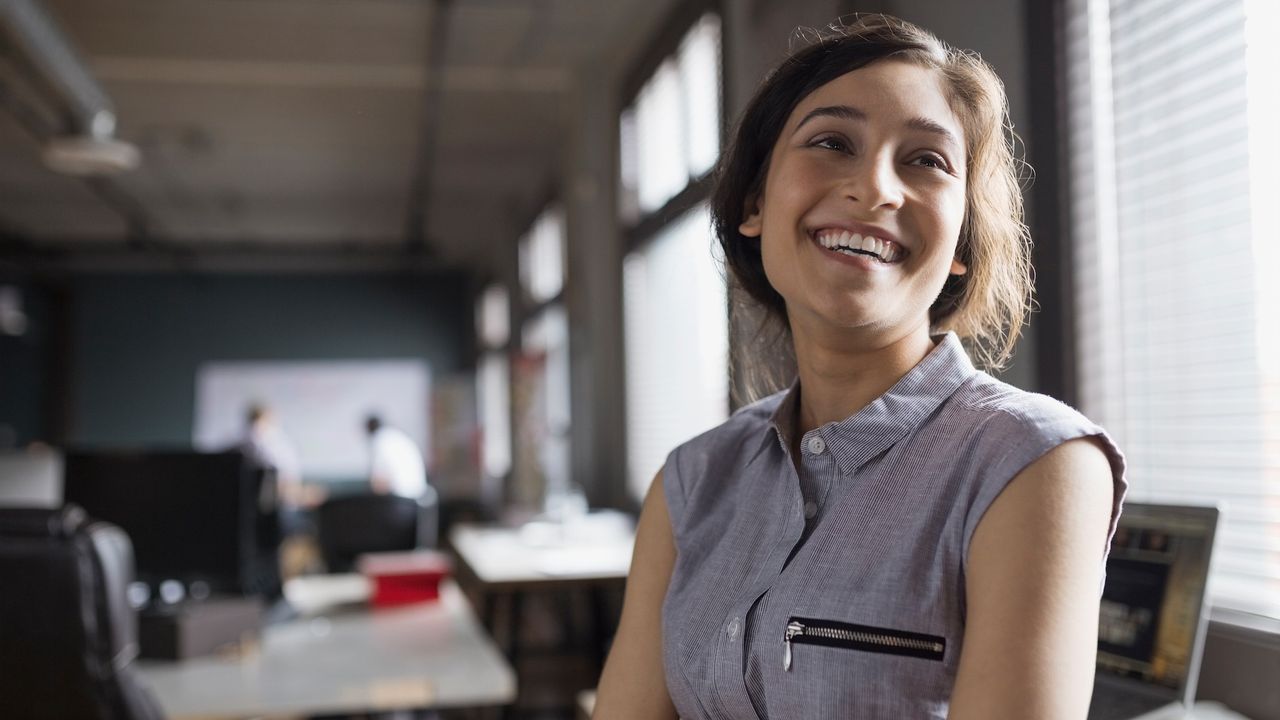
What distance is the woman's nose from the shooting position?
42.9 inches

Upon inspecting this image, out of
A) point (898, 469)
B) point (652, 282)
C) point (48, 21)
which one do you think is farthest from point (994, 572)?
point (48, 21)

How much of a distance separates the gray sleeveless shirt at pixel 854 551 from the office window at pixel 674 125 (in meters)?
2.99

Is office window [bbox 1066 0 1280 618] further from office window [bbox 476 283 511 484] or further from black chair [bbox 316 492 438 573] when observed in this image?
office window [bbox 476 283 511 484]

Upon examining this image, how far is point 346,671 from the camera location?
98.7 inches

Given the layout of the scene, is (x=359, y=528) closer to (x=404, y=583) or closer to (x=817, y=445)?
(x=404, y=583)

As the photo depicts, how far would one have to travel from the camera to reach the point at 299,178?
1007 centimetres

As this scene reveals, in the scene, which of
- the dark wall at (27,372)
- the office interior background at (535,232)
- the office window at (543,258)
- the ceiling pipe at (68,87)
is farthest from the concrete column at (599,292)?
the dark wall at (27,372)

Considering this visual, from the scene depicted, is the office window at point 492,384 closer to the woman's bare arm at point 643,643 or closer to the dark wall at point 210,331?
the dark wall at point 210,331

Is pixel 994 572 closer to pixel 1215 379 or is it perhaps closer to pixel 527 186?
pixel 1215 379

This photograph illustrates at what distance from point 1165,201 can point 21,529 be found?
2.10 m

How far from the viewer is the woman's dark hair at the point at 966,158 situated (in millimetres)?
1168

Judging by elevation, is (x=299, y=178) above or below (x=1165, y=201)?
above

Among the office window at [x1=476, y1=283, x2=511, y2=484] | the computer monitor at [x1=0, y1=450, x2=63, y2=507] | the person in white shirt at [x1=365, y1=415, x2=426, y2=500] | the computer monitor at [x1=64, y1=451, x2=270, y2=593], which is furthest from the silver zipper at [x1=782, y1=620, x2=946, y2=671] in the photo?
the office window at [x1=476, y1=283, x2=511, y2=484]

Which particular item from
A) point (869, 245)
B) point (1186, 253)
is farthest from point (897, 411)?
point (1186, 253)
